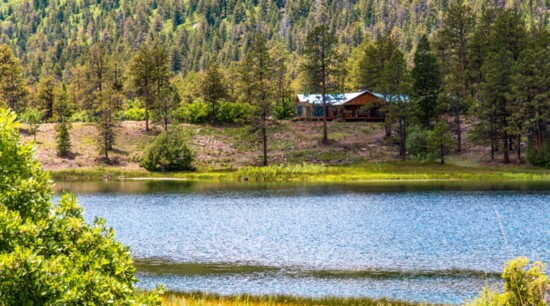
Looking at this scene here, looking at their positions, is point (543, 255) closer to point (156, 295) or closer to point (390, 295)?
point (390, 295)

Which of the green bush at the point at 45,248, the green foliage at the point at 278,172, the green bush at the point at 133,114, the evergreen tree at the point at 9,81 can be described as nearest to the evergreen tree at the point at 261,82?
the green foliage at the point at 278,172

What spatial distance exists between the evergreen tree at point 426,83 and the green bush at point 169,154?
33.2m

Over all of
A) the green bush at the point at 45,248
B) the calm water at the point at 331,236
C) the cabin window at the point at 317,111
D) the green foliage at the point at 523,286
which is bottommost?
the calm water at the point at 331,236

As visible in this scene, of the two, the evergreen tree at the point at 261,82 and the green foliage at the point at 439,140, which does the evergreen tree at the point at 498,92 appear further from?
the evergreen tree at the point at 261,82

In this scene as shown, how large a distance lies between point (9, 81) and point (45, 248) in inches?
3947

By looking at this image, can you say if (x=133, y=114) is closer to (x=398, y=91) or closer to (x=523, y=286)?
A: (x=398, y=91)

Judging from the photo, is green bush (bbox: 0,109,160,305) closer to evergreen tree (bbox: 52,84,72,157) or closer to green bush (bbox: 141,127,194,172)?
green bush (bbox: 141,127,194,172)

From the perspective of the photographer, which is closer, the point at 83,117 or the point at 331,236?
the point at 331,236

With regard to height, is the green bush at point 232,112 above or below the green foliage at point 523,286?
above

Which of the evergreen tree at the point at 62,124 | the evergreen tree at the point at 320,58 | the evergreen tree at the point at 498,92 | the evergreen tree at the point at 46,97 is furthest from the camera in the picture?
the evergreen tree at the point at 46,97

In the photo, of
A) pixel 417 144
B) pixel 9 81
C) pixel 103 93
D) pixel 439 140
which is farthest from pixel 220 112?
pixel 439 140

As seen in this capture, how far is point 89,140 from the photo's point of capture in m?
94.9

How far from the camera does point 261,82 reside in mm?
86250

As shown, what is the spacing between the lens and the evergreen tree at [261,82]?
86.4m
